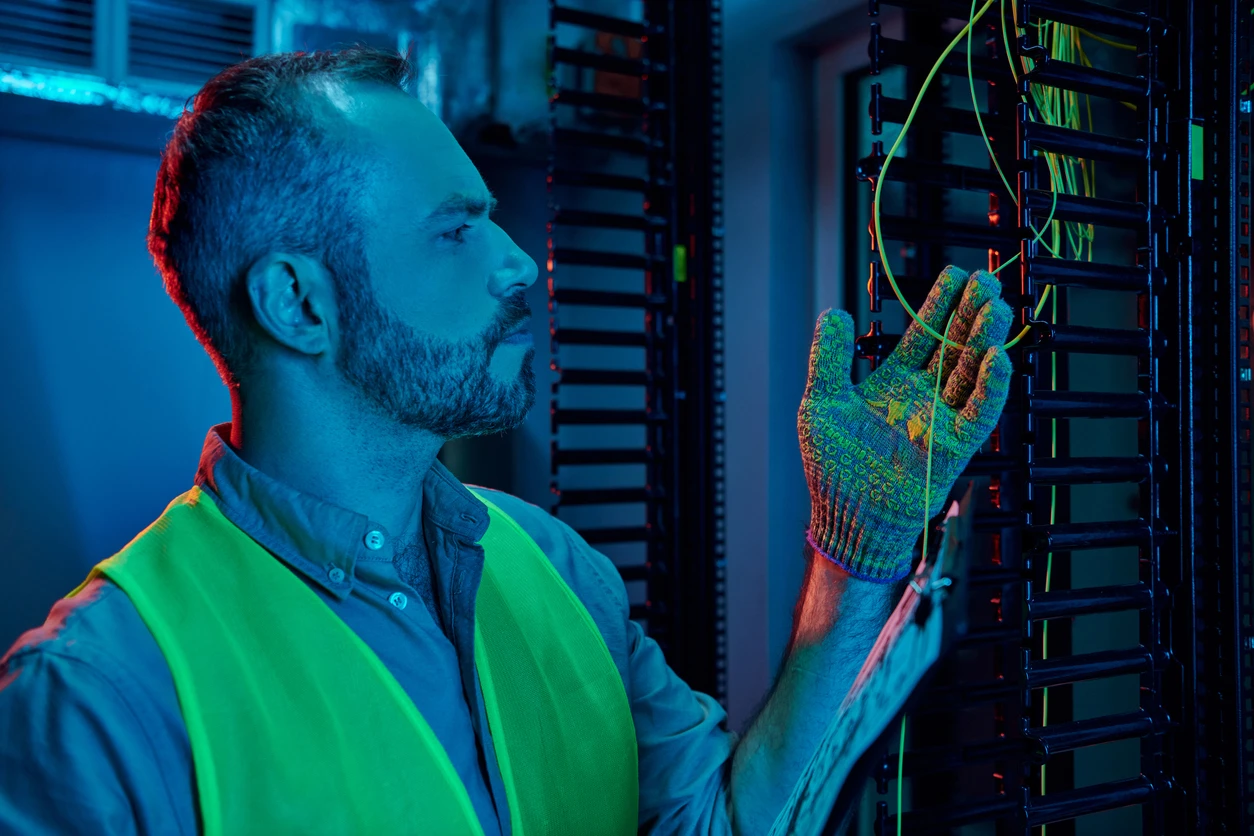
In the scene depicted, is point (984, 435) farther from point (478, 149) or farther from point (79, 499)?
point (79, 499)

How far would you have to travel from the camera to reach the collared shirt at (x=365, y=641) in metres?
0.77

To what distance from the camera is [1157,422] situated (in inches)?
49.8

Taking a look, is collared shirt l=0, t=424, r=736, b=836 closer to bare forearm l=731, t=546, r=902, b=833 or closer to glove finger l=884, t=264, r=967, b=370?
bare forearm l=731, t=546, r=902, b=833

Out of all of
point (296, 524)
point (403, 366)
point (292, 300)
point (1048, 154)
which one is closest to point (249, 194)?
point (292, 300)

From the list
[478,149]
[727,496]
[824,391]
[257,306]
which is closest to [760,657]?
[727,496]

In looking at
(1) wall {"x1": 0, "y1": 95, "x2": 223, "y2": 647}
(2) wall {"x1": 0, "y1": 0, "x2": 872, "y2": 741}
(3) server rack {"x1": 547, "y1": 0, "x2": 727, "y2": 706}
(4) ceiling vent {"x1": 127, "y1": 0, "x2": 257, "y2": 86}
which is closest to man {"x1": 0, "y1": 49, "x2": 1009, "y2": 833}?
(3) server rack {"x1": 547, "y1": 0, "x2": 727, "y2": 706}

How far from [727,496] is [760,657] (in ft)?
1.48

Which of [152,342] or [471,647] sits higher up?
[152,342]

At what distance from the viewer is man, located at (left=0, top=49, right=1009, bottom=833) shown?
0.93m

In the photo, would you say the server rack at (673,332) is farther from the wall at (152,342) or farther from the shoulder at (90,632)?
the shoulder at (90,632)

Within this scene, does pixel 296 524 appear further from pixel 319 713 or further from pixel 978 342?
pixel 978 342

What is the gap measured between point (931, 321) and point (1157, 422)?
1.33 ft

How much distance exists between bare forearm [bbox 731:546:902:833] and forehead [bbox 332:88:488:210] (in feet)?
1.89

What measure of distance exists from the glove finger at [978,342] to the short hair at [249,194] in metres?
0.64
